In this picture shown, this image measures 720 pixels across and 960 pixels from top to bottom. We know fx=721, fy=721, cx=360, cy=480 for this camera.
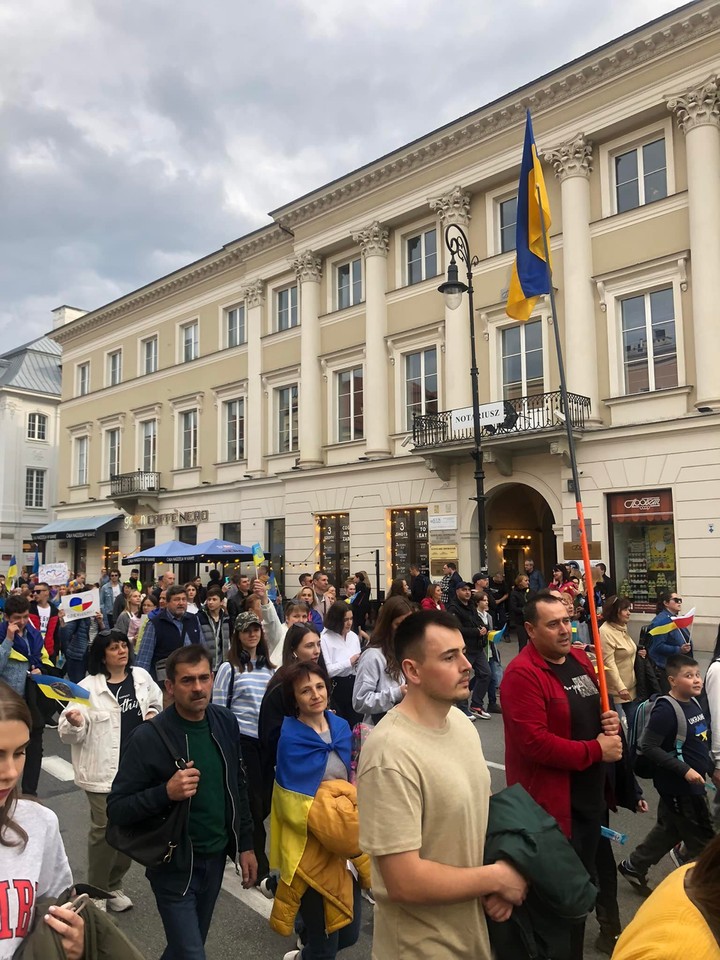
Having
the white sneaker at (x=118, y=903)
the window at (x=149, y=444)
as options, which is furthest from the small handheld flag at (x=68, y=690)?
the window at (x=149, y=444)

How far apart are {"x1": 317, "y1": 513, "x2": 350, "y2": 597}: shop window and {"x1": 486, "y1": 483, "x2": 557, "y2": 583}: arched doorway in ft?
15.8

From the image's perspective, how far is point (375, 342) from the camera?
2336 cm

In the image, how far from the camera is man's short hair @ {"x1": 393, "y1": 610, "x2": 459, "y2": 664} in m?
2.55

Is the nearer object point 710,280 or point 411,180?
point 710,280

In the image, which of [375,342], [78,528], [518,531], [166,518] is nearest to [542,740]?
[518,531]

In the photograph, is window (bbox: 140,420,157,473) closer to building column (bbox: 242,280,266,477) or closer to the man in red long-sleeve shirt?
building column (bbox: 242,280,266,477)

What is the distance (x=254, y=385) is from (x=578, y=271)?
1332 cm

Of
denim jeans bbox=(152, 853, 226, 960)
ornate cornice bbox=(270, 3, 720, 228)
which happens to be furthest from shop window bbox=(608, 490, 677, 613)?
denim jeans bbox=(152, 853, 226, 960)

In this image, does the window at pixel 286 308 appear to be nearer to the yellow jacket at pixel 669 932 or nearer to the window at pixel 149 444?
the window at pixel 149 444

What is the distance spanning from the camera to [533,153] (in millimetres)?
8375

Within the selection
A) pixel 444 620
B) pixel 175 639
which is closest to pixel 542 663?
pixel 444 620

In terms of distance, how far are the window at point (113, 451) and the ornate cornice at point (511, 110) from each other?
1433 cm

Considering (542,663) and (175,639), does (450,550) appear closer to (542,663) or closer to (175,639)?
(175,639)

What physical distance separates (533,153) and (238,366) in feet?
70.6
